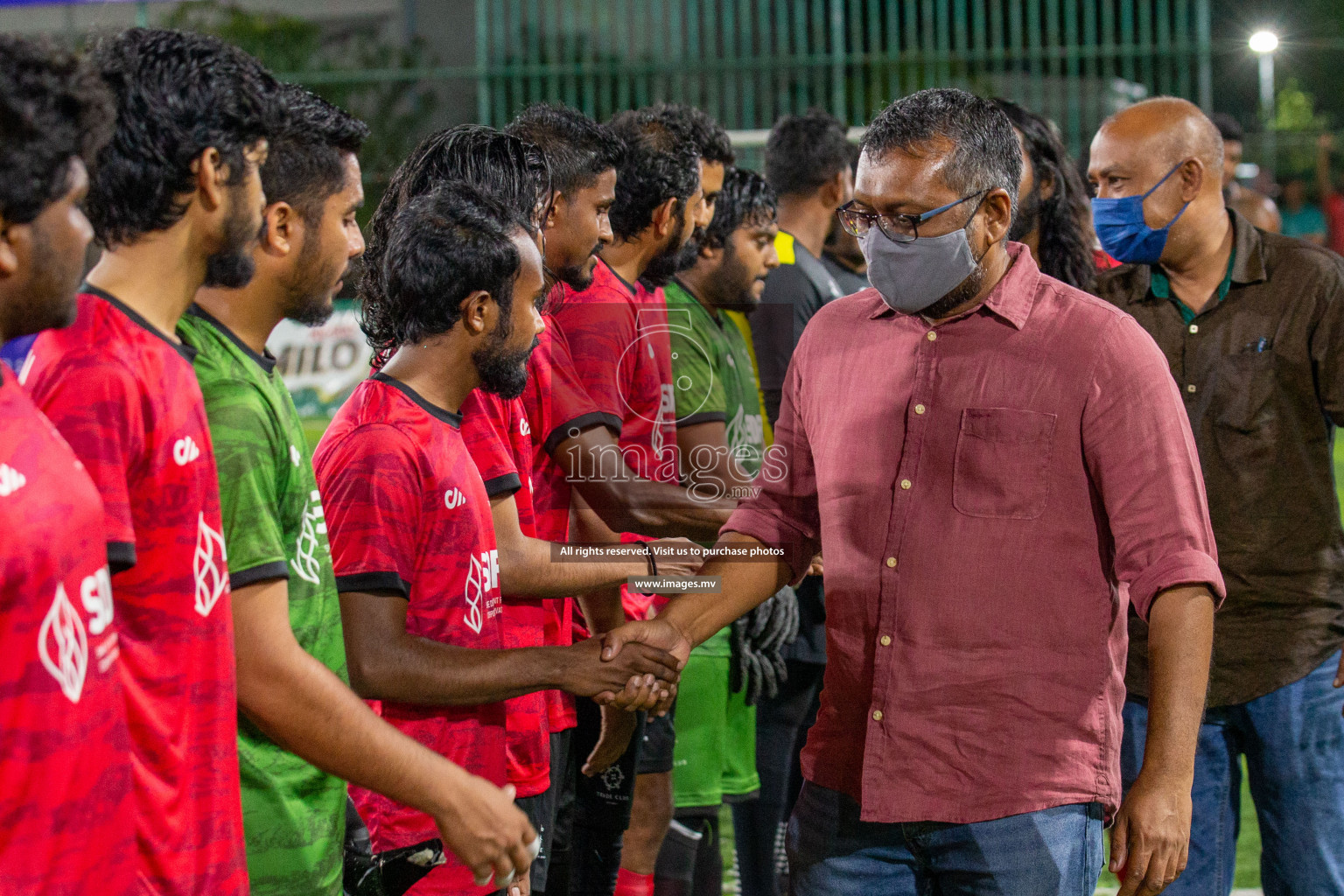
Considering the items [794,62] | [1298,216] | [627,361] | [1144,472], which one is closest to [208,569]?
[1144,472]

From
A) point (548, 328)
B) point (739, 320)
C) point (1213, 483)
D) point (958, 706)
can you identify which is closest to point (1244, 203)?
point (739, 320)

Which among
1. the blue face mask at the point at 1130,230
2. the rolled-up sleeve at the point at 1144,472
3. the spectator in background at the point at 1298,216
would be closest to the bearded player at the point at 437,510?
the rolled-up sleeve at the point at 1144,472

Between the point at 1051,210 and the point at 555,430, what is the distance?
69.7 inches

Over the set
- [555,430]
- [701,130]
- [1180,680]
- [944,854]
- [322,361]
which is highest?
[701,130]

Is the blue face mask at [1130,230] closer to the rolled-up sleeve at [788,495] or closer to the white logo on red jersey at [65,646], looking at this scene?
the rolled-up sleeve at [788,495]

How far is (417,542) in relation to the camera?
2402 mm

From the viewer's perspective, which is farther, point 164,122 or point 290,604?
point 290,604

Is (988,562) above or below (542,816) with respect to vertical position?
above

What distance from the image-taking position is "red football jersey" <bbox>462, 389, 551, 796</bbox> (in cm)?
275

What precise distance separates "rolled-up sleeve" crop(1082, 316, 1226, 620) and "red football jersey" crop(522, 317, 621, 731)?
132 centimetres

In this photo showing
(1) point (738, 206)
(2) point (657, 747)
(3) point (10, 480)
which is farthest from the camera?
(1) point (738, 206)

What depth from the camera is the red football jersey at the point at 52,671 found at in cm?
146

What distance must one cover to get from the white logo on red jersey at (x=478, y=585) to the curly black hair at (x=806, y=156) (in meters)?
3.38

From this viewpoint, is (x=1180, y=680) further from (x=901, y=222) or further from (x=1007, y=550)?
(x=901, y=222)
